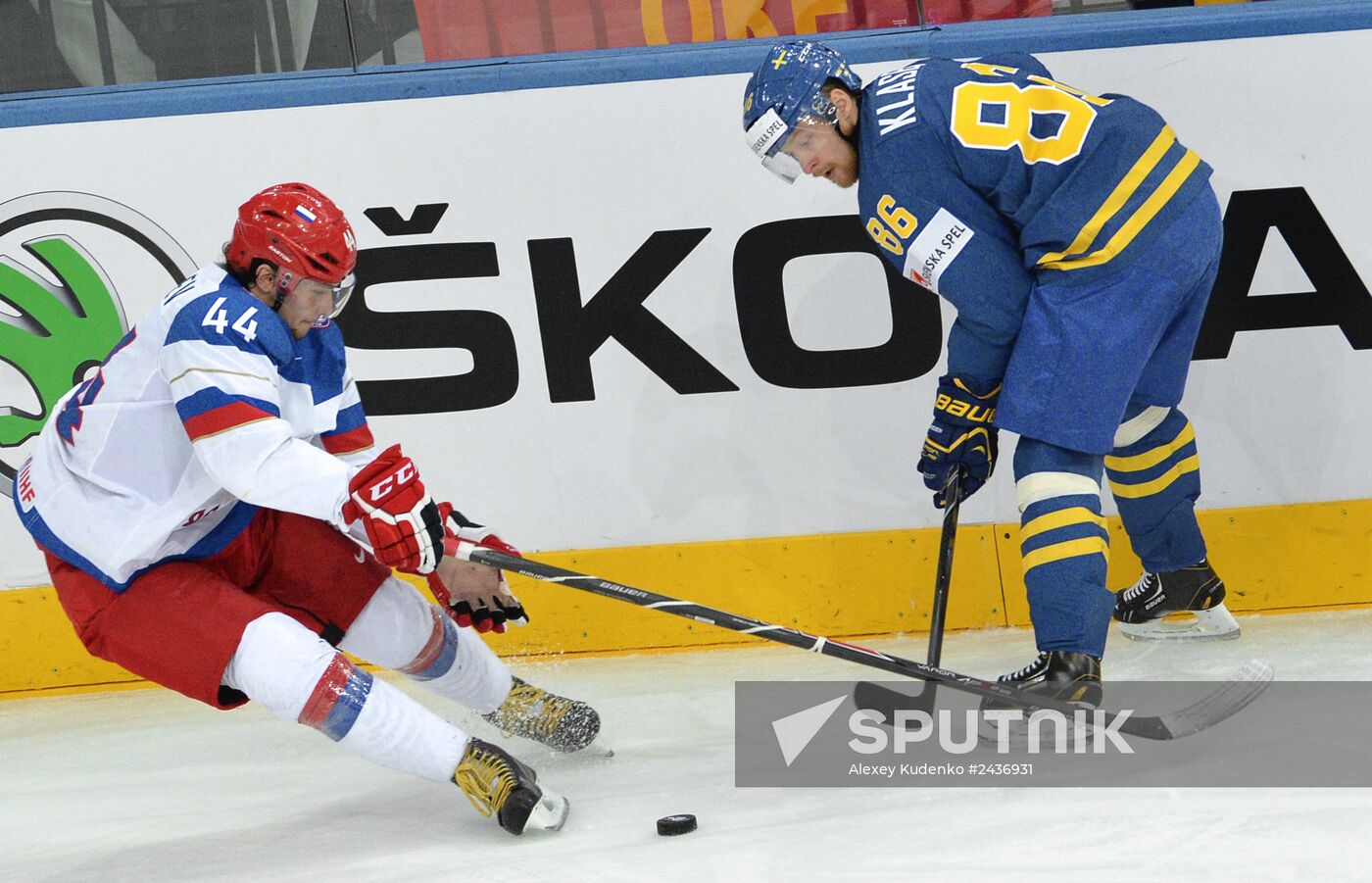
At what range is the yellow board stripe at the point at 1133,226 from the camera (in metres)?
2.30

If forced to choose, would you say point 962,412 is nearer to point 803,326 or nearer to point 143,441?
point 803,326

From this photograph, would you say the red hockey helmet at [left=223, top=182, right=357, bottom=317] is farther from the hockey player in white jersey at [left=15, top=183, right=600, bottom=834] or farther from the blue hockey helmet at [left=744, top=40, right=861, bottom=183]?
the blue hockey helmet at [left=744, top=40, right=861, bottom=183]

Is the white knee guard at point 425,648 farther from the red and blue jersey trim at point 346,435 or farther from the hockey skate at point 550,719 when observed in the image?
the red and blue jersey trim at point 346,435

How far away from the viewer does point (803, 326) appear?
10.4 feet

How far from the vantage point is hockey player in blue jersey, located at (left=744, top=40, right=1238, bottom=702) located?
229 centimetres

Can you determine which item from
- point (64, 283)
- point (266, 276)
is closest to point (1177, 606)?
point (266, 276)

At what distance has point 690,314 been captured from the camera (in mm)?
3191

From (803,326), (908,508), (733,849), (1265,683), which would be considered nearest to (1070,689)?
(1265,683)

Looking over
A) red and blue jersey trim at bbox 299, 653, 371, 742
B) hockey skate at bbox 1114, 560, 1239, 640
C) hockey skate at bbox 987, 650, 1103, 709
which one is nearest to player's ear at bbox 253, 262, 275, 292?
red and blue jersey trim at bbox 299, 653, 371, 742

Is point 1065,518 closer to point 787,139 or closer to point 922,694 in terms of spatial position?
Result: point 922,694

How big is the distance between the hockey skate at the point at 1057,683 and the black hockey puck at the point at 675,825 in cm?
54

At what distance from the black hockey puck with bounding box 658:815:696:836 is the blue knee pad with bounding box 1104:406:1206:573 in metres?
1.21

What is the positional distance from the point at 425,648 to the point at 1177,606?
4.98 ft

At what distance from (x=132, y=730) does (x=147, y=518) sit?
924 millimetres
